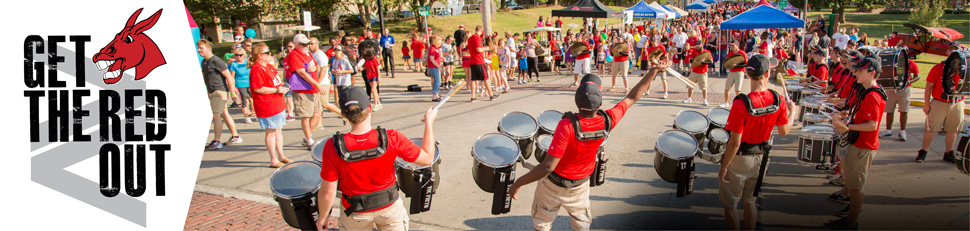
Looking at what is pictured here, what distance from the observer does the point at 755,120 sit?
413 centimetres

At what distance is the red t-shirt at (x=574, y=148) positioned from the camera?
347 centimetres

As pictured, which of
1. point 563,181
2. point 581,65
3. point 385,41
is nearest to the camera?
point 563,181

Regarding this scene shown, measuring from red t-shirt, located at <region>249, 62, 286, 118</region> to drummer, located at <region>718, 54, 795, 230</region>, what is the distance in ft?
16.9

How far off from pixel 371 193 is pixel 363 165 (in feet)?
0.68

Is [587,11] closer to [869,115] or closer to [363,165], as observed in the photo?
[869,115]

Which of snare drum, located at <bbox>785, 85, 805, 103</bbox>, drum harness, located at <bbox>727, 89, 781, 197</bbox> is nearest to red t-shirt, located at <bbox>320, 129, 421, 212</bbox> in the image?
drum harness, located at <bbox>727, 89, 781, 197</bbox>

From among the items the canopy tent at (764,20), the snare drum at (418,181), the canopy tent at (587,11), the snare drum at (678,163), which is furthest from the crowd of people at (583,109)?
the canopy tent at (587,11)

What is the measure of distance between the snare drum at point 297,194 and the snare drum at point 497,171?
137 cm

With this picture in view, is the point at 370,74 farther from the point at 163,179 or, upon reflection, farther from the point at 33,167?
the point at 33,167

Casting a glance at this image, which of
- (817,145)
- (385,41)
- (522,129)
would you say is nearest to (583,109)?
(522,129)

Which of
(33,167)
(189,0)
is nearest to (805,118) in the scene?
(33,167)

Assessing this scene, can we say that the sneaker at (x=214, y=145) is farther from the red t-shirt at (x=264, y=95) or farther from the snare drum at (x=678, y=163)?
the snare drum at (x=678, y=163)

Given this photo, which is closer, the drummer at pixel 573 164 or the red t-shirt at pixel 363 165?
→ the red t-shirt at pixel 363 165

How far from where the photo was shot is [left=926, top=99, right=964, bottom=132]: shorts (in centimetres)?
665
